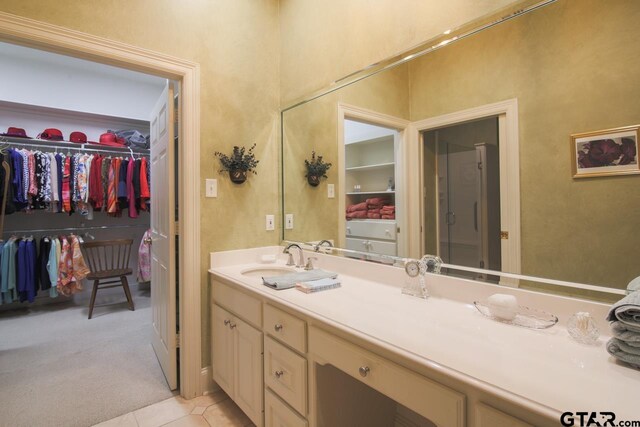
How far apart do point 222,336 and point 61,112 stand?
13.0ft

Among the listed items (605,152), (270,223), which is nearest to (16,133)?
(270,223)

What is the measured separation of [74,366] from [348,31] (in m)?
3.19

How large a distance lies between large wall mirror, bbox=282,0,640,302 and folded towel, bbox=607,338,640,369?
254 millimetres

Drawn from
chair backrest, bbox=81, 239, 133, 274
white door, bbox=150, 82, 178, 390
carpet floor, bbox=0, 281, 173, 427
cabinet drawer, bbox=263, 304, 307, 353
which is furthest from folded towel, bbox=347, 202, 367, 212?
chair backrest, bbox=81, 239, 133, 274

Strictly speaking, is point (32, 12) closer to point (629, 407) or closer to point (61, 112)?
point (629, 407)

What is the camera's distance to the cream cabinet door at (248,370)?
153cm

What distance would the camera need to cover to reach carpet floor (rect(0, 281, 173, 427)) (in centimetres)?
193

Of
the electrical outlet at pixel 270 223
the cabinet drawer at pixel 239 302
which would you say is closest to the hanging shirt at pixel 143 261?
the electrical outlet at pixel 270 223

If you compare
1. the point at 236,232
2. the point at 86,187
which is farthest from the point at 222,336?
the point at 86,187

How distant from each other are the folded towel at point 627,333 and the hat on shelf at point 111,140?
16.2 feet

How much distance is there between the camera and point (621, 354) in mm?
800

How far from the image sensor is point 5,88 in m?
3.61

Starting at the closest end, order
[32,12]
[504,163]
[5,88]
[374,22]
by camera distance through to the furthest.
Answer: [504,163] → [32,12] → [374,22] → [5,88]

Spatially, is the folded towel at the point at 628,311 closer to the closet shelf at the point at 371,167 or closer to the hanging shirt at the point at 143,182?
the closet shelf at the point at 371,167
